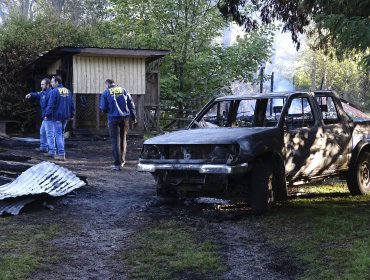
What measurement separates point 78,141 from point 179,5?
8760 mm

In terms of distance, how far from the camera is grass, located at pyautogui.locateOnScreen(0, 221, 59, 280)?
5715 millimetres

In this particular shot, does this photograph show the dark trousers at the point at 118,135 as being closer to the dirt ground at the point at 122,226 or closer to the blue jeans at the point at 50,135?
the dirt ground at the point at 122,226

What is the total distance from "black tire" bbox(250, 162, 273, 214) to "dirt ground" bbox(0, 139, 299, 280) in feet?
0.57

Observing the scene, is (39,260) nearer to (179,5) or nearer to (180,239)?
(180,239)

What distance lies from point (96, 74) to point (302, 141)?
41.0 ft

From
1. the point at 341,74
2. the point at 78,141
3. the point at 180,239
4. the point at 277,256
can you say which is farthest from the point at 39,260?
the point at 341,74

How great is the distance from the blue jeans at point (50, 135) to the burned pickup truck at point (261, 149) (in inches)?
207

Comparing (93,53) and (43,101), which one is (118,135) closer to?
(43,101)

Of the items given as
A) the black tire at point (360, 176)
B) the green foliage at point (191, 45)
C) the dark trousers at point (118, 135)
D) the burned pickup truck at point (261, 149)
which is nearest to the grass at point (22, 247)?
the burned pickup truck at point (261, 149)

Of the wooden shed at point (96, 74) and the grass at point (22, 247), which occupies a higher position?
the wooden shed at point (96, 74)

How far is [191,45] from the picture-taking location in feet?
85.5

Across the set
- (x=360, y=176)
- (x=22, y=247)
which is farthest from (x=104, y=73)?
(x=22, y=247)

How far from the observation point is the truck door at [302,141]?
8695 millimetres

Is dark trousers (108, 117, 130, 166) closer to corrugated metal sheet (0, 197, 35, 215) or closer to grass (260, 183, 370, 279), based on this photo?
corrugated metal sheet (0, 197, 35, 215)
